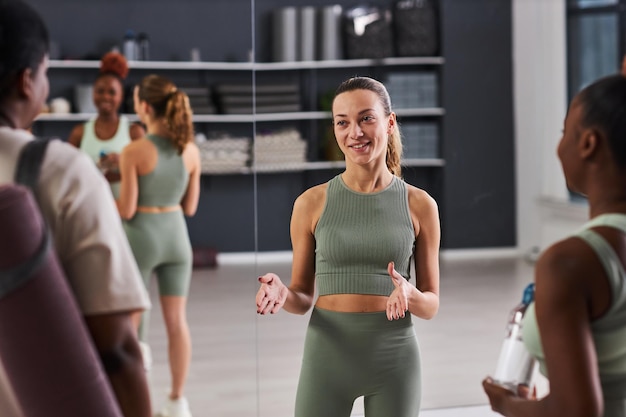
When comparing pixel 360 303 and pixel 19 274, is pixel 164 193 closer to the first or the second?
pixel 360 303

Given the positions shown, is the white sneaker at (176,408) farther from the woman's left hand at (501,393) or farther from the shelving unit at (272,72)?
the woman's left hand at (501,393)

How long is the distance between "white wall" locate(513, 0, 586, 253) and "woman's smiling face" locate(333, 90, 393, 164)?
170 centimetres

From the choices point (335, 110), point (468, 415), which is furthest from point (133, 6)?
point (468, 415)

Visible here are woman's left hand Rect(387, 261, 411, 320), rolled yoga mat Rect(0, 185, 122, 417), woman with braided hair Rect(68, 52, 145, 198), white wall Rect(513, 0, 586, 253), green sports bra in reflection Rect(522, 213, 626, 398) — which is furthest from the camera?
white wall Rect(513, 0, 586, 253)

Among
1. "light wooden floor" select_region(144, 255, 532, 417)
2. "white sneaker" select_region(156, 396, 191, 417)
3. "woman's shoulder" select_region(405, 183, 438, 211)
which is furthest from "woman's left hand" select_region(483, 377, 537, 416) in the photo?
"white sneaker" select_region(156, 396, 191, 417)

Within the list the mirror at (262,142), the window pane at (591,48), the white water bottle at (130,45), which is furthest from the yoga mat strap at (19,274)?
the window pane at (591,48)

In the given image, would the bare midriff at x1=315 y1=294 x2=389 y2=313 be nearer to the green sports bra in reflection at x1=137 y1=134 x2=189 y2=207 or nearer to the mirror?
the mirror

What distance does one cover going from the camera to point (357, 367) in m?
2.14

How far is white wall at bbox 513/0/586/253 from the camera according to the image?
384 centimetres

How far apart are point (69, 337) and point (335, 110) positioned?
117 centimetres

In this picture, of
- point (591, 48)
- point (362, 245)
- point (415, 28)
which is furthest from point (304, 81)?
point (362, 245)

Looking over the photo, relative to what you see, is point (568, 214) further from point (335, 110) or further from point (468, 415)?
point (335, 110)

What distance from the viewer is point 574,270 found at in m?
1.33

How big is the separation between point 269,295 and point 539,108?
225 cm
